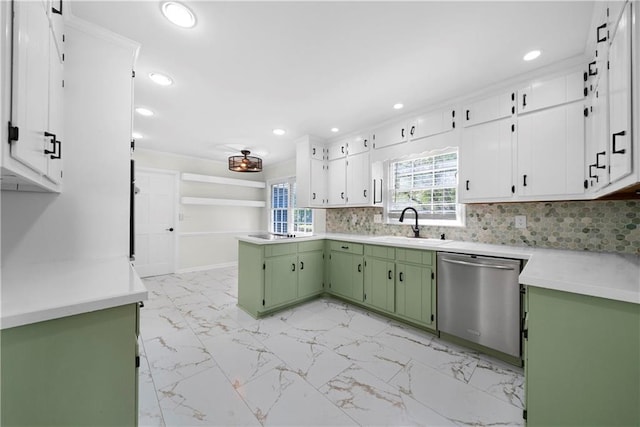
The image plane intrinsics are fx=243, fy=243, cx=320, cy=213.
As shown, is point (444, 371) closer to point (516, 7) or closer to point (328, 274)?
point (328, 274)

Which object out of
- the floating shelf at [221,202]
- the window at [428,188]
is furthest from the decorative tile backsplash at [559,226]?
the floating shelf at [221,202]

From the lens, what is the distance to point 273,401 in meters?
1.63

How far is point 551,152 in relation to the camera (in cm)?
214

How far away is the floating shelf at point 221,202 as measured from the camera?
204 inches

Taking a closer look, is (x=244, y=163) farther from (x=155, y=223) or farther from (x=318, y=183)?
(x=155, y=223)

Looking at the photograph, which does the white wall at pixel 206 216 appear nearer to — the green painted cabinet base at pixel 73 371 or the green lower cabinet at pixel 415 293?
the green lower cabinet at pixel 415 293

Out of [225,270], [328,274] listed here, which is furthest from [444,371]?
[225,270]

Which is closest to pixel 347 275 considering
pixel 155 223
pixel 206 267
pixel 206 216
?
pixel 206 267

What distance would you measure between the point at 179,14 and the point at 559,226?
3541 mm

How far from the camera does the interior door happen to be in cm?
466

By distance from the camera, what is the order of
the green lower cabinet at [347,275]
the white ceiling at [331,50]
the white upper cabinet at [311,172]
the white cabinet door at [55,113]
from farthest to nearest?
the white upper cabinet at [311,172], the green lower cabinet at [347,275], the white ceiling at [331,50], the white cabinet door at [55,113]

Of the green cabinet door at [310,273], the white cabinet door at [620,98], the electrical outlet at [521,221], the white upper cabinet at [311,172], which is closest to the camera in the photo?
the white cabinet door at [620,98]

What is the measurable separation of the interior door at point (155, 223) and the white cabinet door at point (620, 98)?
19.5 feet

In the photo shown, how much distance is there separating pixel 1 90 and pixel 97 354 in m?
0.92
